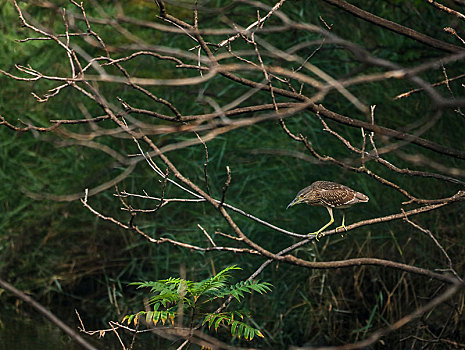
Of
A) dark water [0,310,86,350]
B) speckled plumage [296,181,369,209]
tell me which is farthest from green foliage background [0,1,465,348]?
speckled plumage [296,181,369,209]

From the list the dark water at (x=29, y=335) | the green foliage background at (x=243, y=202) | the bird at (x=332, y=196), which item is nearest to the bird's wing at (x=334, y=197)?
the bird at (x=332, y=196)

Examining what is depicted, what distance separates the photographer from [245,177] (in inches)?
284

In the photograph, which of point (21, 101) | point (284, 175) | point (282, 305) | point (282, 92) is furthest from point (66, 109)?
point (282, 92)

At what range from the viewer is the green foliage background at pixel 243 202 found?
6340 mm

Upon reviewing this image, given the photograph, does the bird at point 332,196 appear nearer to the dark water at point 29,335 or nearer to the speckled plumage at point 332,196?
the speckled plumage at point 332,196

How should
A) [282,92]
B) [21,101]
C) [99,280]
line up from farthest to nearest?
1. [21,101]
2. [99,280]
3. [282,92]

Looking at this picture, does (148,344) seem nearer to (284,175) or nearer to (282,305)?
(282,305)

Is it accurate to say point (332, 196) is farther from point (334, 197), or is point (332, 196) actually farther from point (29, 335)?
point (29, 335)

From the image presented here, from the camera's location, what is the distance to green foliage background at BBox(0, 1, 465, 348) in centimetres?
634

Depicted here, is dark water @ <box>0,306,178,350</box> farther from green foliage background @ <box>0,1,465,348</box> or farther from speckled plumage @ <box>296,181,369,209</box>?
speckled plumage @ <box>296,181,369,209</box>

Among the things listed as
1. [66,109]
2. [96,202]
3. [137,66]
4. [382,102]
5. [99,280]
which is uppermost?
[382,102]

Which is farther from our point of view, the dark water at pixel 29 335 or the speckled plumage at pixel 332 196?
the dark water at pixel 29 335

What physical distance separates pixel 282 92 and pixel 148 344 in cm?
346

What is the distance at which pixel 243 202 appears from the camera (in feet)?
23.4
